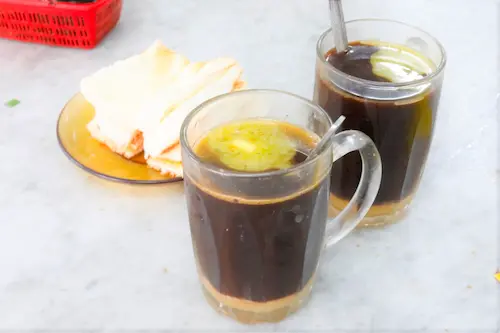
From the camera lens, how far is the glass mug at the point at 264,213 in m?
0.53

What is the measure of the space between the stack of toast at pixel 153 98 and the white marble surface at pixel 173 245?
0.06m

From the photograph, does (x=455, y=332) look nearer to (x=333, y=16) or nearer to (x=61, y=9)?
(x=333, y=16)

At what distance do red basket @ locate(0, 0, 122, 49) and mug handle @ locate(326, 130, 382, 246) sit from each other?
2.17ft

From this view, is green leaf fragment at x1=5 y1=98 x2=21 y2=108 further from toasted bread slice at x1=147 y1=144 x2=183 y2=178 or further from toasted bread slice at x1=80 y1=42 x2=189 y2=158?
toasted bread slice at x1=147 y1=144 x2=183 y2=178

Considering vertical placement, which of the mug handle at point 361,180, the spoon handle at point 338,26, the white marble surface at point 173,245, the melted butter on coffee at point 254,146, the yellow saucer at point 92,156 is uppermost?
the spoon handle at point 338,26

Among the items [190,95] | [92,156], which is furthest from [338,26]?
[92,156]

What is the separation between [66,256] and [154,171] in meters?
0.17

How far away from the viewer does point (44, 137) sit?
0.88 metres

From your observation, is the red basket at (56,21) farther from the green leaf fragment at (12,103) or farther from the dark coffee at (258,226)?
the dark coffee at (258,226)

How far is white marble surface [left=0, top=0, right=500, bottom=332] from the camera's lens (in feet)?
2.07

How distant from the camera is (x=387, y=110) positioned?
63cm

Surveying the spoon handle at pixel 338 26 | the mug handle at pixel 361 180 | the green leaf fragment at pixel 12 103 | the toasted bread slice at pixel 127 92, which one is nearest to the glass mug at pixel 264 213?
the mug handle at pixel 361 180

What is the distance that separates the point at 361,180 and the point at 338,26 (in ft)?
0.62

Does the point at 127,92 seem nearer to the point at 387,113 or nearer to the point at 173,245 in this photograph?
the point at 173,245
